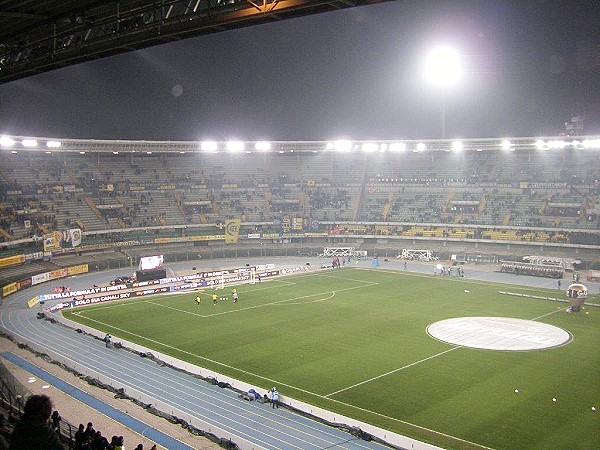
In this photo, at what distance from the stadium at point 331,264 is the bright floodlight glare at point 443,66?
1049 cm

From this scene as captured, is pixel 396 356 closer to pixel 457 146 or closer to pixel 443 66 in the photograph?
pixel 443 66

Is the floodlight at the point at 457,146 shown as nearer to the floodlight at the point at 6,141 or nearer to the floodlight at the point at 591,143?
the floodlight at the point at 591,143

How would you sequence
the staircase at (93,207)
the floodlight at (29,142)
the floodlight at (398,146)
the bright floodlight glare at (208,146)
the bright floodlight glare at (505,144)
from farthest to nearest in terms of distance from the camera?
1. the floodlight at (398,146)
2. the bright floodlight glare at (208,146)
3. the staircase at (93,207)
4. the bright floodlight glare at (505,144)
5. the floodlight at (29,142)

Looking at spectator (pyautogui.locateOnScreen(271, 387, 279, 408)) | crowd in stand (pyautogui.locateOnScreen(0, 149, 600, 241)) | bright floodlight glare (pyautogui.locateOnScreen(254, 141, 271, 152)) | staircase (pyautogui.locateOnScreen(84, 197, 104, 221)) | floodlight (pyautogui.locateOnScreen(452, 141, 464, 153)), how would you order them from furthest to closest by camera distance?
1. bright floodlight glare (pyautogui.locateOnScreen(254, 141, 271, 152))
2. floodlight (pyautogui.locateOnScreen(452, 141, 464, 153))
3. staircase (pyautogui.locateOnScreen(84, 197, 104, 221))
4. crowd in stand (pyautogui.locateOnScreen(0, 149, 600, 241))
5. spectator (pyautogui.locateOnScreen(271, 387, 279, 408))

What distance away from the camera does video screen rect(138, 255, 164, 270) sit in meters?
47.1

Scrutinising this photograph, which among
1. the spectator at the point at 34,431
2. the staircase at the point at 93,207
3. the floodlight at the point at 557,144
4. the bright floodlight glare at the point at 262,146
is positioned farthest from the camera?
the bright floodlight glare at the point at 262,146

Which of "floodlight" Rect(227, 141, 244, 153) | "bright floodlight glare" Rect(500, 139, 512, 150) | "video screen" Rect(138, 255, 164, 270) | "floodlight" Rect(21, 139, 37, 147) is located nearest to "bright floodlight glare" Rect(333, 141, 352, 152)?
"floodlight" Rect(227, 141, 244, 153)

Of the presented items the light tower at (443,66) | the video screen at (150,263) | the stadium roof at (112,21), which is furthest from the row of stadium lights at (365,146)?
the stadium roof at (112,21)

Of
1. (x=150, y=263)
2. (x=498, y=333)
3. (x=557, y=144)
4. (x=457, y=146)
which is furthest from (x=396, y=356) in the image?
(x=457, y=146)

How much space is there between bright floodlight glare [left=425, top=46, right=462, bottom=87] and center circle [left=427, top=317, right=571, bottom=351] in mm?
29669

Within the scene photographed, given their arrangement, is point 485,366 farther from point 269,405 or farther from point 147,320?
point 147,320

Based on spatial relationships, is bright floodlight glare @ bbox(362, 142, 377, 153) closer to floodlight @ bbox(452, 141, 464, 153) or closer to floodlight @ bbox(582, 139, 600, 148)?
floodlight @ bbox(452, 141, 464, 153)

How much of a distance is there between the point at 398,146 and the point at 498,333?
40203 mm

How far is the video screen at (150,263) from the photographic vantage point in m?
47.1
